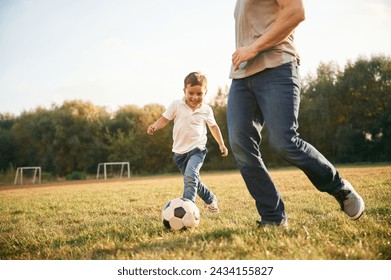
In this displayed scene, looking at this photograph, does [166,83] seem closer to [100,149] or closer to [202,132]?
[202,132]

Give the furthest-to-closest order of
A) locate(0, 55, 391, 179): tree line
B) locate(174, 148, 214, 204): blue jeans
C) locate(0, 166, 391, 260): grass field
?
locate(0, 55, 391, 179): tree line
locate(174, 148, 214, 204): blue jeans
locate(0, 166, 391, 260): grass field

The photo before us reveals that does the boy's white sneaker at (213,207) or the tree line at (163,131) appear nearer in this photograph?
the boy's white sneaker at (213,207)

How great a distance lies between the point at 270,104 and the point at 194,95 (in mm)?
1515

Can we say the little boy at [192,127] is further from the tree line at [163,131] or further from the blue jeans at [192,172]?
the tree line at [163,131]

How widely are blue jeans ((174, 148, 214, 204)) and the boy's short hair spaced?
705 millimetres

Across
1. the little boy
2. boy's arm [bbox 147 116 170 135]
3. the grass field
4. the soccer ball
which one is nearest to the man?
the grass field

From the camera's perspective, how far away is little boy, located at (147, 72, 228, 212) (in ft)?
11.7

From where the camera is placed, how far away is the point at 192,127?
3770 mm

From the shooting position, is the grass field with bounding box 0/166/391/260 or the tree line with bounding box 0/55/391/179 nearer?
the grass field with bounding box 0/166/391/260

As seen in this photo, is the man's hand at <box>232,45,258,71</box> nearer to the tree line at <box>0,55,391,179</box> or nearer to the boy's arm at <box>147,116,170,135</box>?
the boy's arm at <box>147,116,170,135</box>

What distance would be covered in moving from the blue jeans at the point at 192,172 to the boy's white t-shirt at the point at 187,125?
0.22 ft

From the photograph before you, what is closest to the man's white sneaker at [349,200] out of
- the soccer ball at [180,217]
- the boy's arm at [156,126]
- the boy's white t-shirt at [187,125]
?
the soccer ball at [180,217]

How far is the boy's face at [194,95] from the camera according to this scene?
143 inches
